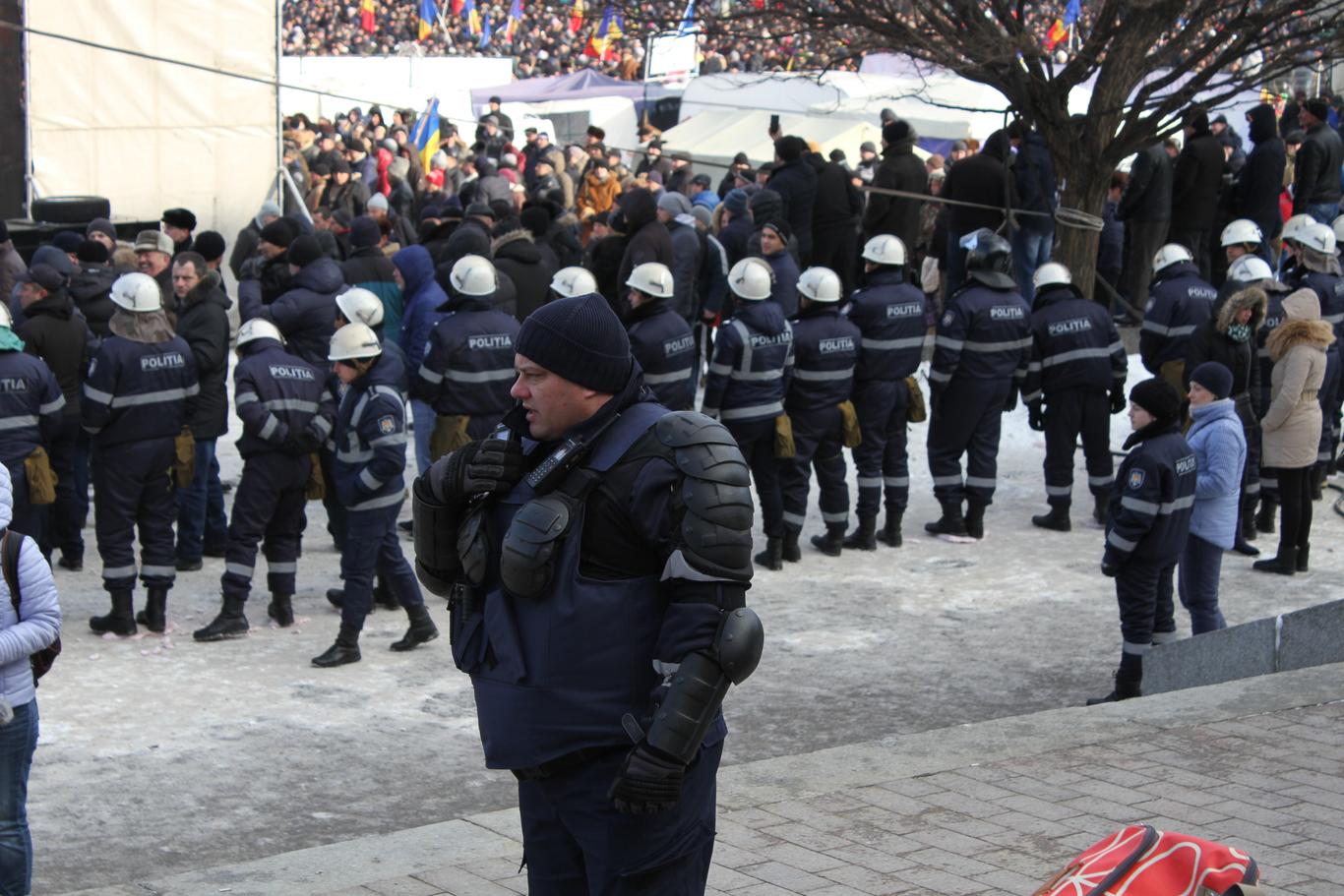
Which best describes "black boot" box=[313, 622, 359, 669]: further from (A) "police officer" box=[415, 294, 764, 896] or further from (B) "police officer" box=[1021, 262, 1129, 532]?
(A) "police officer" box=[415, 294, 764, 896]

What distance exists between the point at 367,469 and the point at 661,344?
2.51 m

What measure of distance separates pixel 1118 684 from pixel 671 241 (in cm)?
620

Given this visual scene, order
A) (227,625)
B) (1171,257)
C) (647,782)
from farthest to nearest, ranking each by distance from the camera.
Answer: (1171,257), (227,625), (647,782)

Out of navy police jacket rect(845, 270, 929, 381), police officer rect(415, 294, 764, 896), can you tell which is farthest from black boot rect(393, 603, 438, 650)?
police officer rect(415, 294, 764, 896)

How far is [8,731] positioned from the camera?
546 centimetres

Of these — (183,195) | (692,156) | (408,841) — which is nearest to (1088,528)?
(408,841)

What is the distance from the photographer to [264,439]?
9.46 meters

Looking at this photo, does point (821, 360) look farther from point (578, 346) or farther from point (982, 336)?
point (578, 346)

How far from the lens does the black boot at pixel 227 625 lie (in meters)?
9.62

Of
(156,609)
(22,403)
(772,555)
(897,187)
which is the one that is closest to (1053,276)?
(772,555)

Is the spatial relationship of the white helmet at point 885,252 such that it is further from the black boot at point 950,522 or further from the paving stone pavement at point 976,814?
the paving stone pavement at point 976,814

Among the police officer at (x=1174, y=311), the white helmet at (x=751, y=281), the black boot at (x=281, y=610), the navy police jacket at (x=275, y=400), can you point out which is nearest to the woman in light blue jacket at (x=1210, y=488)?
the white helmet at (x=751, y=281)

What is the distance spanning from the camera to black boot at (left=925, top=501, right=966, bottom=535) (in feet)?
40.1

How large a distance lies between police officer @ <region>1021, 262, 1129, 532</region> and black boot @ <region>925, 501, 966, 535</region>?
0.67m
